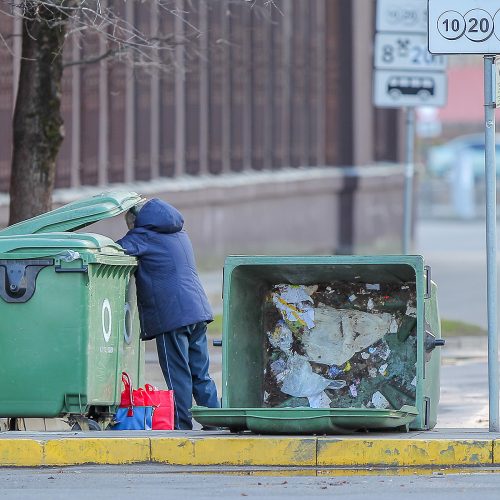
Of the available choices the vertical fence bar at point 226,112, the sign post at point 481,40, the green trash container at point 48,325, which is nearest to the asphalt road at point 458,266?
the vertical fence bar at point 226,112

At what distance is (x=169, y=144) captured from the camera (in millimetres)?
24922

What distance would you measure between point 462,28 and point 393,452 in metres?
2.25

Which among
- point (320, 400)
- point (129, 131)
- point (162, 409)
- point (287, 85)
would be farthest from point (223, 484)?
point (287, 85)

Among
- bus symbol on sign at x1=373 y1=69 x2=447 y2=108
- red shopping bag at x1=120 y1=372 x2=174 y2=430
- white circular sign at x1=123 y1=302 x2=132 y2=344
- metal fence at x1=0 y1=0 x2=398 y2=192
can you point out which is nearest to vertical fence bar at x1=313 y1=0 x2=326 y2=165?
metal fence at x1=0 y1=0 x2=398 y2=192

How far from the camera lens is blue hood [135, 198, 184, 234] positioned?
33.2 ft

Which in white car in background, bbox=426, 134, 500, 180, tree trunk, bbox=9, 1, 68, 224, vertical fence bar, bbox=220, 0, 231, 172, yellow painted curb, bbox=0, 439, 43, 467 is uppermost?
white car in background, bbox=426, 134, 500, 180

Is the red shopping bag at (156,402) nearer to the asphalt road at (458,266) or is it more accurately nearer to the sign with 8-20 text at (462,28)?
the sign with 8-20 text at (462,28)

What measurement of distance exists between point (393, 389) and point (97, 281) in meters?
1.79

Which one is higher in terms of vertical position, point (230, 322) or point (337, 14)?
point (337, 14)

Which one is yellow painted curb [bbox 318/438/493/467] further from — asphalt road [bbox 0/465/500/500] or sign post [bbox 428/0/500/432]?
sign post [bbox 428/0/500/432]

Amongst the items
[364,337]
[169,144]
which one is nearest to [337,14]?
[169,144]

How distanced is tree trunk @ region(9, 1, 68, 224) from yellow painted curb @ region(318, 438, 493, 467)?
18.1ft

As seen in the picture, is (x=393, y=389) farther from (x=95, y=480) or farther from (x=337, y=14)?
(x=337, y=14)

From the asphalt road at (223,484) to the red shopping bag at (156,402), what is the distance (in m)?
1.32
